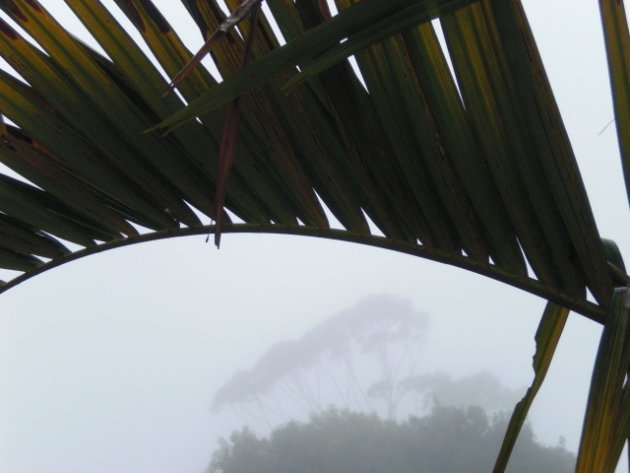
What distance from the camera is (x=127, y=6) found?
43 centimetres

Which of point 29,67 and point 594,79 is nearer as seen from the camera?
point 29,67

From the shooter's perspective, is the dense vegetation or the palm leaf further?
the dense vegetation

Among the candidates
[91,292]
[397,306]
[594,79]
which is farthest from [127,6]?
[91,292]

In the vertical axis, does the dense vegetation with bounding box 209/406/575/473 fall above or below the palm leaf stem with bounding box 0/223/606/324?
above

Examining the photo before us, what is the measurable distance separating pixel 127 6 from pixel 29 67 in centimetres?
9

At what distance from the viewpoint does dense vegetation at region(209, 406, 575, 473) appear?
5.81ft

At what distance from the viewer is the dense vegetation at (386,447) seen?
177 cm

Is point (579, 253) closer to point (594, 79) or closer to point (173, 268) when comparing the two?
point (594, 79)

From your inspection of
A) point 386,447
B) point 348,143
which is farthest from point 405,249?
point 386,447

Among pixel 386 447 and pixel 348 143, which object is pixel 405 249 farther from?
pixel 386 447

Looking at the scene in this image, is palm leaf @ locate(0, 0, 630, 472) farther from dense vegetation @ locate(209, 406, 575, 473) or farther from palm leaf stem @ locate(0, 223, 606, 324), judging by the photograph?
dense vegetation @ locate(209, 406, 575, 473)

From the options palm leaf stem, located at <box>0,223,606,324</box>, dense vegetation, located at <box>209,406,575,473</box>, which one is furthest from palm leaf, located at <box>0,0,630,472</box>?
dense vegetation, located at <box>209,406,575,473</box>

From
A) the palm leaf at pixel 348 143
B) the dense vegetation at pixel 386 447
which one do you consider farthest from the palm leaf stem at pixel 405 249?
the dense vegetation at pixel 386 447

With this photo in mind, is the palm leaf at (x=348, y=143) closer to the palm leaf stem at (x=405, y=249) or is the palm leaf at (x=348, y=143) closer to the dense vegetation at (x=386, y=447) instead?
the palm leaf stem at (x=405, y=249)
